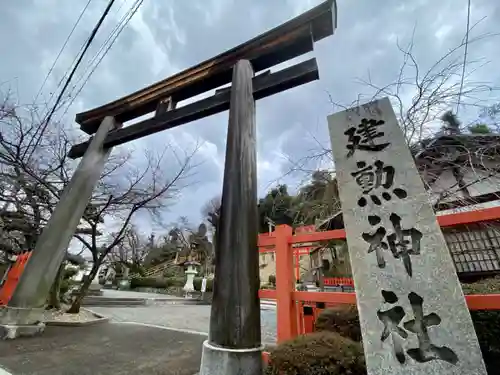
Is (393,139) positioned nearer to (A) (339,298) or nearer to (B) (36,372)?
(A) (339,298)

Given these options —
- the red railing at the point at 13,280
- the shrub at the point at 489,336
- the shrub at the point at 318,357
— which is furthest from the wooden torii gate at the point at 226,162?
the shrub at the point at 489,336

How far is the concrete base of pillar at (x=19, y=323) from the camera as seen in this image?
5.05m

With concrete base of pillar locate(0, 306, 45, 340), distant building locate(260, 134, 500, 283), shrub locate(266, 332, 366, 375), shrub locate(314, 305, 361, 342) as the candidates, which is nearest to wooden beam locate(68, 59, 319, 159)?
distant building locate(260, 134, 500, 283)

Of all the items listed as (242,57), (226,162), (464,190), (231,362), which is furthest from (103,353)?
(464,190)

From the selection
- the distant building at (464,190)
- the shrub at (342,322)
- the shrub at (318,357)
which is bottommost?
the shrub at (318,357)

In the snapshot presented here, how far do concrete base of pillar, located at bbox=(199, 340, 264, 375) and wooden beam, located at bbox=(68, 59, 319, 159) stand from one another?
4081 millimetres

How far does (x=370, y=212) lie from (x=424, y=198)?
46 centimetres

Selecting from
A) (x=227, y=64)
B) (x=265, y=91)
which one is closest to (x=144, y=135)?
(x=227, y=64)

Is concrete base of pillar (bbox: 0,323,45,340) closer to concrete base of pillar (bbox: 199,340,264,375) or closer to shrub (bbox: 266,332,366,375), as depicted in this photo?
concrete base of pillar (bbox: 199,340,264,375)

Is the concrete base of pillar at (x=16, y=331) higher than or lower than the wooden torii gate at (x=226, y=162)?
lower

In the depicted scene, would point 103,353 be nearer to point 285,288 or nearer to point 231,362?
point 231,362

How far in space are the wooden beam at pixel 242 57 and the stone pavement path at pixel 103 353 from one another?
18.1 ft

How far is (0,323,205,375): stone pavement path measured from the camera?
3.47 metres

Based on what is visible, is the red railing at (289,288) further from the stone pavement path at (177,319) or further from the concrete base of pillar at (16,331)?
the concrete base of pillar at (16,331)
